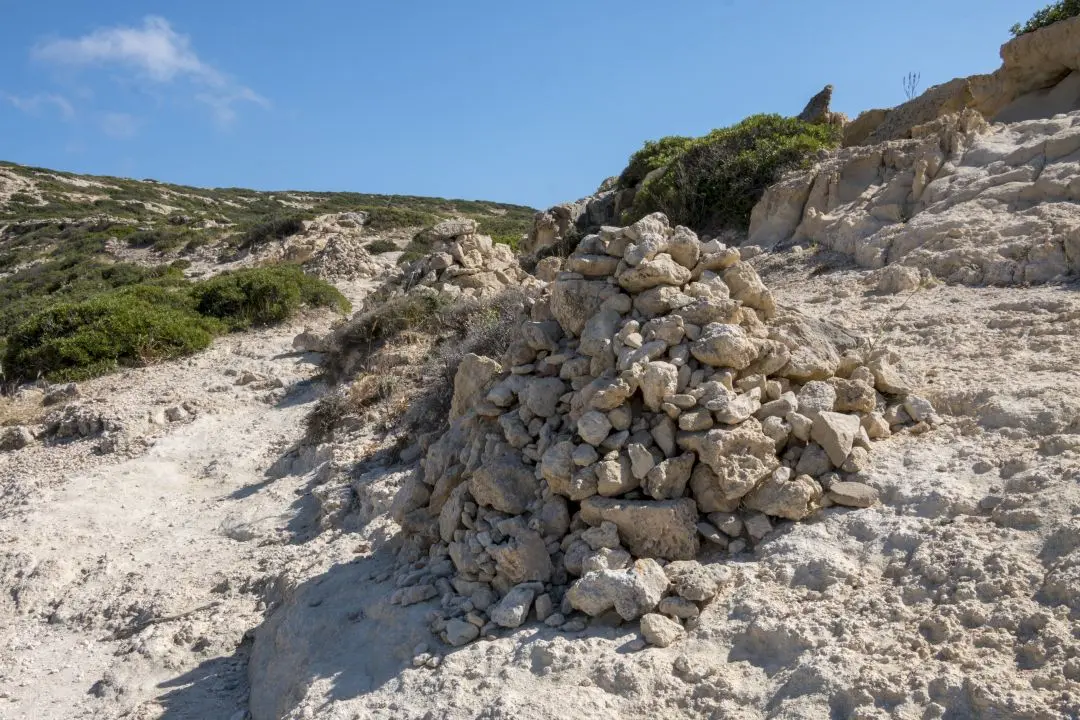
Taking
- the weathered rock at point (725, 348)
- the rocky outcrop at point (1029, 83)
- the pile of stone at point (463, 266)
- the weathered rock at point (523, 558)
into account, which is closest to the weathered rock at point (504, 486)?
the weathered rock at point (523, 558)

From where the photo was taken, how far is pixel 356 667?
152 inches

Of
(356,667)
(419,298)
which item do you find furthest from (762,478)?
(419,298)

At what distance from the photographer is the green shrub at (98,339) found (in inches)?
442

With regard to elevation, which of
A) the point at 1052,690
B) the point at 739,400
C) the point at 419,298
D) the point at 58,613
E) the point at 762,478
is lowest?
the point at 58,613

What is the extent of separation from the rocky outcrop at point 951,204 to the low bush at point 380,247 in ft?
45.0

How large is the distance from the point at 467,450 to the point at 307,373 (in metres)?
6.51

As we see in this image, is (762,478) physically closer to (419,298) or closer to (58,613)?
(58,613)

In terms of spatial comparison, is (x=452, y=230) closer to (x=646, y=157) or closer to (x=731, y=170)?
(x=646, y=157)

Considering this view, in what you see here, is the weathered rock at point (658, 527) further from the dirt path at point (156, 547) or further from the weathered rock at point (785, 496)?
the dirt path at point (156, 547)

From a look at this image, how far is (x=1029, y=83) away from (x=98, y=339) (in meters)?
12.5

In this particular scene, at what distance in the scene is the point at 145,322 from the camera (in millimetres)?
→ 11891

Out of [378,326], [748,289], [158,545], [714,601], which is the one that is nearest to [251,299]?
[378,326]

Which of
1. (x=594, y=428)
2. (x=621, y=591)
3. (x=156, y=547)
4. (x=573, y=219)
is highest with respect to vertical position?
(x=573, y=219)

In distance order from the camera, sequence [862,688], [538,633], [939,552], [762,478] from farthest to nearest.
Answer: [762,478]
[538,633]
[939,552]
[862,688]
